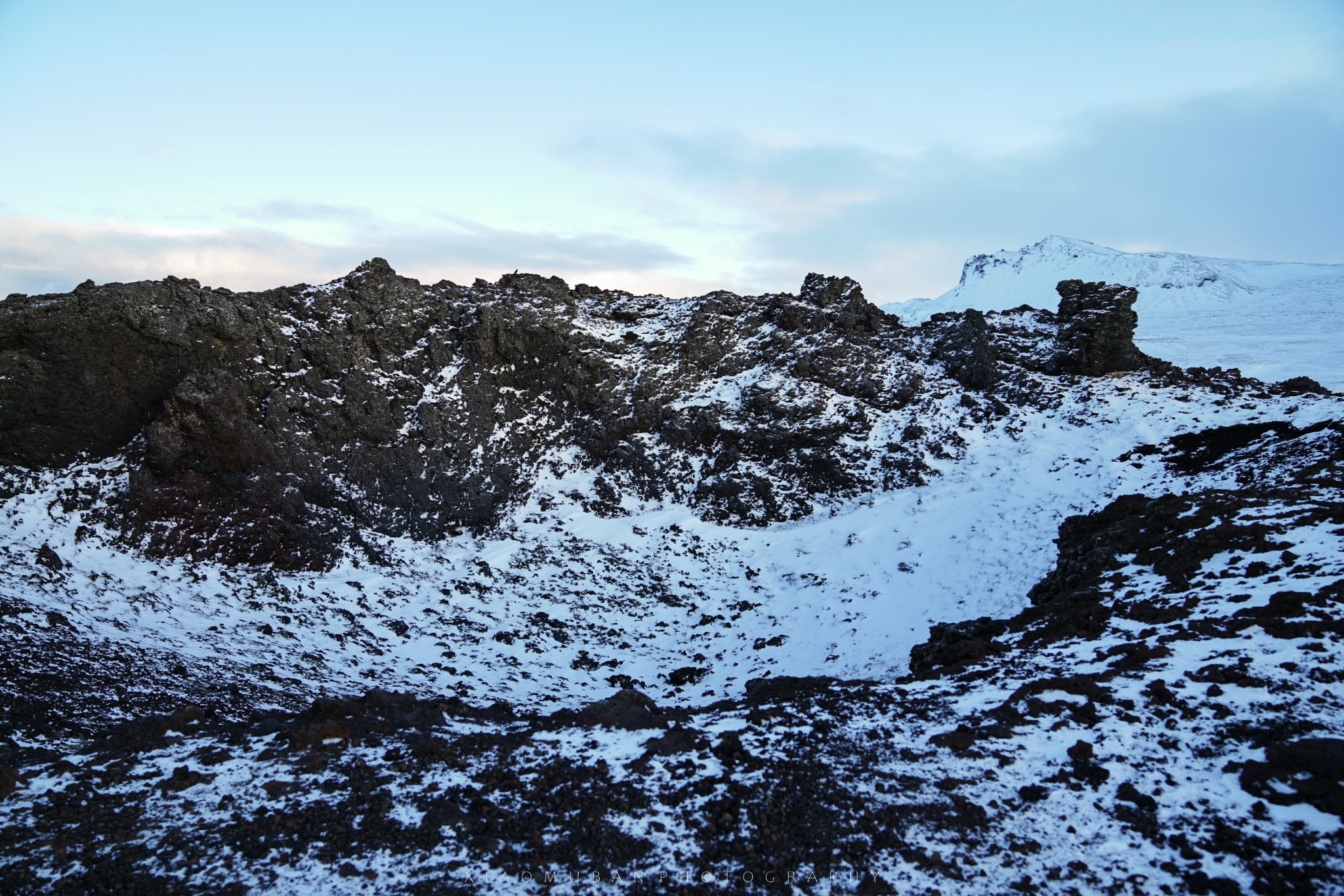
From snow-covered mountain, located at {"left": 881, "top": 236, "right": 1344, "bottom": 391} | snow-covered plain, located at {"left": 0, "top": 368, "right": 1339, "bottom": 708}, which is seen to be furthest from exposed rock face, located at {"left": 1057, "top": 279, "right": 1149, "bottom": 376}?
snow-covered mountain, located at {"left": 881, "top": 236, "right": 1344, "bottom": 391}

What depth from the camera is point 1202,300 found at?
354 ft

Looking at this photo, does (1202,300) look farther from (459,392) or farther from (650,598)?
(459,392)

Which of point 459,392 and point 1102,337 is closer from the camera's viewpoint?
point 459,392

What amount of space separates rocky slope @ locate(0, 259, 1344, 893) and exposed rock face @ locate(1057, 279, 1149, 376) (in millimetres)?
269

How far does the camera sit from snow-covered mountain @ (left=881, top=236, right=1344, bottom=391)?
61.2m

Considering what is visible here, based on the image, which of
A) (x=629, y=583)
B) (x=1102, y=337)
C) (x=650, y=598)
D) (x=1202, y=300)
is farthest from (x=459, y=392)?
(x=1202, y=300)

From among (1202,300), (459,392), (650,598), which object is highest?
(1202,300)

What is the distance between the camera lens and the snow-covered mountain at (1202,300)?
201 ft

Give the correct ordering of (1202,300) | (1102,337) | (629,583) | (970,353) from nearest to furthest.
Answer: (629,583)
(1102,337)
(970,353)
(1202,300)

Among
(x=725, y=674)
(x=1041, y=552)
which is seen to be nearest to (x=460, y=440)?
(x=725, y=674)

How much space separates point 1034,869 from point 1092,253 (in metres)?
166

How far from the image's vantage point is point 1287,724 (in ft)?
35.2

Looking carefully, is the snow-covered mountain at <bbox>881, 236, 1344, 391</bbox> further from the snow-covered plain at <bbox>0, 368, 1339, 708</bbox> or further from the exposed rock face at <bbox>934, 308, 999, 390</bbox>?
the snow-covered plain at <bbox>0, 368, 1339, 708</bbox>

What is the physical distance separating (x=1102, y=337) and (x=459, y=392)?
1389 inches
